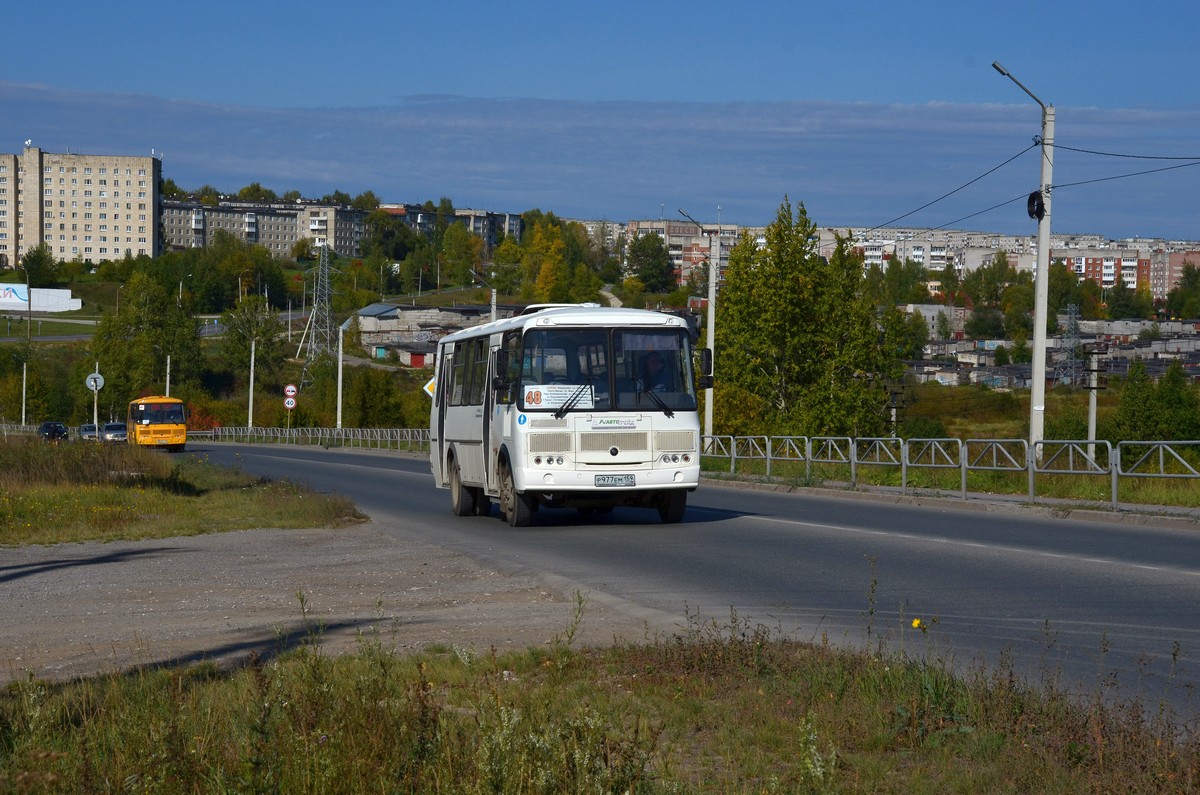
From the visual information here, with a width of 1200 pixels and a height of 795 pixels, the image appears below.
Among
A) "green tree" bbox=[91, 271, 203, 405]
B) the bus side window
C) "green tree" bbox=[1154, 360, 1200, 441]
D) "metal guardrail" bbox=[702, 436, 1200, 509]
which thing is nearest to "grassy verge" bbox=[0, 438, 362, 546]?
the bus side window

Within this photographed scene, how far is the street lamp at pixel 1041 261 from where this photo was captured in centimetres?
2634

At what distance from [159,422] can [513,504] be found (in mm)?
50386

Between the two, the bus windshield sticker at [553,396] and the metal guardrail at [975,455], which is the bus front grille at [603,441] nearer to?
the bus windshield sticker at [553,396]

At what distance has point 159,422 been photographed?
66312 mm

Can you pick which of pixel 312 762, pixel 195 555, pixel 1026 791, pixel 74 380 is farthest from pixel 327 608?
pixel 74 380

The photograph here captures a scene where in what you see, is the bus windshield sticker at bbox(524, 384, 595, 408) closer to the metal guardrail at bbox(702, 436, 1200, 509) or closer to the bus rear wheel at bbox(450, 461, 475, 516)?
the bus rear wheel at bbox(450, 461, 475, 516)

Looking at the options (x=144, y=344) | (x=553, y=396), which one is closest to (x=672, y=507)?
(x=553, y=396)

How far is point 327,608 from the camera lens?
11547mm

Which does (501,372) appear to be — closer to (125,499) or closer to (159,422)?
(125,499)

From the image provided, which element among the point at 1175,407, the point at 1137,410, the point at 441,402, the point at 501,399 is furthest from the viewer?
the point at 1175,407

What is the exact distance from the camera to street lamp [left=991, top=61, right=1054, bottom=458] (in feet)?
86.4

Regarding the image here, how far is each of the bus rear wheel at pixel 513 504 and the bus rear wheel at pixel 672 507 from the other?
6.45 feet

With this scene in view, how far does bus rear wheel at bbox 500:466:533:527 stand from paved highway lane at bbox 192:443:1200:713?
17 cm

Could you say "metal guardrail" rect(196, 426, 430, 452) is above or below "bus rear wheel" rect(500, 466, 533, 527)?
below
